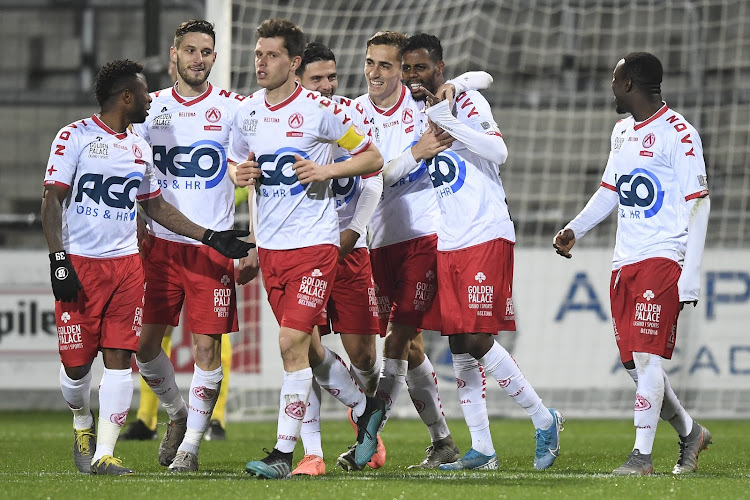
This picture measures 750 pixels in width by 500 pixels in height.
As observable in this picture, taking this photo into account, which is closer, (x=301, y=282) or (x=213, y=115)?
(x=301, y=282)

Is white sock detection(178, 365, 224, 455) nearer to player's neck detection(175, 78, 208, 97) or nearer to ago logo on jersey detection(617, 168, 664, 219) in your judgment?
player's neck detection(175, 78, 208, 97)

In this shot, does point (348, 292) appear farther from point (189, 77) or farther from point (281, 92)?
point (189, 77)

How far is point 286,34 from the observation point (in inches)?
225

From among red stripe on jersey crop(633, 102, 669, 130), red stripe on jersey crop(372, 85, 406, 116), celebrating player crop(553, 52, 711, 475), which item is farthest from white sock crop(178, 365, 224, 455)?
red stripe on jersey crop(633, 102, 669, 130)

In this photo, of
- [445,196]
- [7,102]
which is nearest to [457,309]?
[445,196]

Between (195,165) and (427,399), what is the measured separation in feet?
5.90

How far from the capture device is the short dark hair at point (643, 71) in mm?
5777

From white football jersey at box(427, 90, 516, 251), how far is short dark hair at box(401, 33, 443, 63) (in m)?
0.25

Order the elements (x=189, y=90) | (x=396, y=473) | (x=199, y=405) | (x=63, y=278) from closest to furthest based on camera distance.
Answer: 1. (x=63, y=278)
2. (x=396, y=473)
3. (x=199, y=405)
4. (x=189, y=90)

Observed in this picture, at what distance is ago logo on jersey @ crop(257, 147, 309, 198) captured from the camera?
5.62 m

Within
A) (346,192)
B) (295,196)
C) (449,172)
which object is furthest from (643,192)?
(295,196)

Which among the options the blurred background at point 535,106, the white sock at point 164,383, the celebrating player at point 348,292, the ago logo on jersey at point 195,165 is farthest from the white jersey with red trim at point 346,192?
the blurred background at point 535,106

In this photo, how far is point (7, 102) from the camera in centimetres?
1523

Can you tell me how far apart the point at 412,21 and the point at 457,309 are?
596 cm
